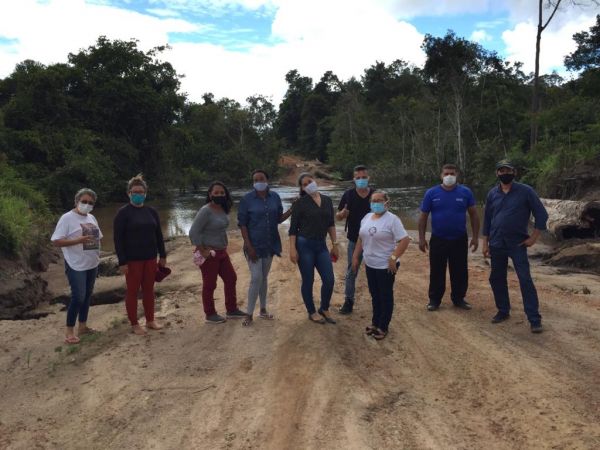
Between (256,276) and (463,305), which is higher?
(256,276)

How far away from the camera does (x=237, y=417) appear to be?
12.0ft

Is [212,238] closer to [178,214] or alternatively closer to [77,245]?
[77,245]

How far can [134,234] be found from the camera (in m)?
5.37

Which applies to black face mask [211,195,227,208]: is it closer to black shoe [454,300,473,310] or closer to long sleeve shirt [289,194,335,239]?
long sleeve shirt [289,194,335,239]

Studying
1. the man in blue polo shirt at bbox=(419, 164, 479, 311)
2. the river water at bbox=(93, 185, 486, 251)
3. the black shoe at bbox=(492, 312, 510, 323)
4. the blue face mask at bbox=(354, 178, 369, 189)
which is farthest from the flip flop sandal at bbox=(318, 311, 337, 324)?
the river water at bbox=(93, 185, 486, 251)

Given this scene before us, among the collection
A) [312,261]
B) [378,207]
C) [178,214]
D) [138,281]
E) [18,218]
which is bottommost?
[178,214]

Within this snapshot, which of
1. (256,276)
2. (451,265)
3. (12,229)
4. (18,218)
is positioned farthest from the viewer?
(18,218)

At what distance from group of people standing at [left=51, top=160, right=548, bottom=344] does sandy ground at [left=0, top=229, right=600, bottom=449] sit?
12.6 inches

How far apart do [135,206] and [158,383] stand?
201cm

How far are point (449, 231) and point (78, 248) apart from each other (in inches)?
165

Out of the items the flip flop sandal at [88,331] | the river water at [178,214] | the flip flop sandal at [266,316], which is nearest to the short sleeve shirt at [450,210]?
the flip flop sandal at [266,316]

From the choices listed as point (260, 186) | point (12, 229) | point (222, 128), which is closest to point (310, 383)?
point (260, 186)

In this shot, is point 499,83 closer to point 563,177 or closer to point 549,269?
point 563,177

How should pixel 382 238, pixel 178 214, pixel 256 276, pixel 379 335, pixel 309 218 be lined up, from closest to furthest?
pixel 382 238 → pixel 379 335 → pixel 309 218 → pixel 256 276 → pixel 178 214
